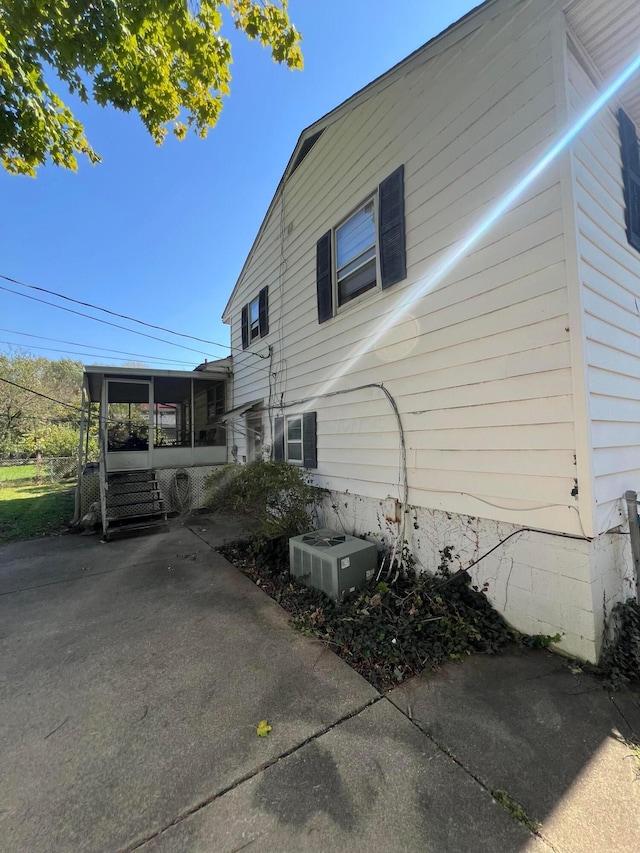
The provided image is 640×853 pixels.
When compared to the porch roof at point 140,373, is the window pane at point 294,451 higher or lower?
lower

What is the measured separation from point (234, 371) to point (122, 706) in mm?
7608

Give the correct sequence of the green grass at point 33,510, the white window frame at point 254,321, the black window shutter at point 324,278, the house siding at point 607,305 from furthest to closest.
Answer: the white window frame at point 254,321
the green grass at point 33,510
the black window shutter at point 324,278
the house siding at point 607,305

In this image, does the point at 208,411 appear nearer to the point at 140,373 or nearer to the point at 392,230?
the point at 140,373

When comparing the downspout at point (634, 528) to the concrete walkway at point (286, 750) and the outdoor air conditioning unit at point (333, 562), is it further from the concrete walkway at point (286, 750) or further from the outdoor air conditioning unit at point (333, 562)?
the outdoor air conditioning unit at point (333, 562)

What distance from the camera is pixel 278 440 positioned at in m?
6.78

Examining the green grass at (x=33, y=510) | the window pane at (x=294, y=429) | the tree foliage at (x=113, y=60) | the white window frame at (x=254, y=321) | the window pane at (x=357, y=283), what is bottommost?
the green grass at (x=33, y=510)

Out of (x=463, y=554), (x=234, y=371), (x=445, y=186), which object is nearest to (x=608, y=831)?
(x=463, y=554)

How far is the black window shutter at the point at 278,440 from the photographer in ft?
21.8

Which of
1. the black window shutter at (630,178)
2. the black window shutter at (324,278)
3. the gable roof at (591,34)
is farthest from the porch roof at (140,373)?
the black window shutter at (630,178)

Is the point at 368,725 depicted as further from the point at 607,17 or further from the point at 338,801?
the point at 607,17

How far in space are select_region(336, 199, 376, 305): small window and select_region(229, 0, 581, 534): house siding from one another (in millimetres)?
214

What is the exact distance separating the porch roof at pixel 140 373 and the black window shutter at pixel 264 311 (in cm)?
209

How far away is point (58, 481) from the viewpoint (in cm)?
1341

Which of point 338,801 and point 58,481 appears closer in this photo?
point 338,801
